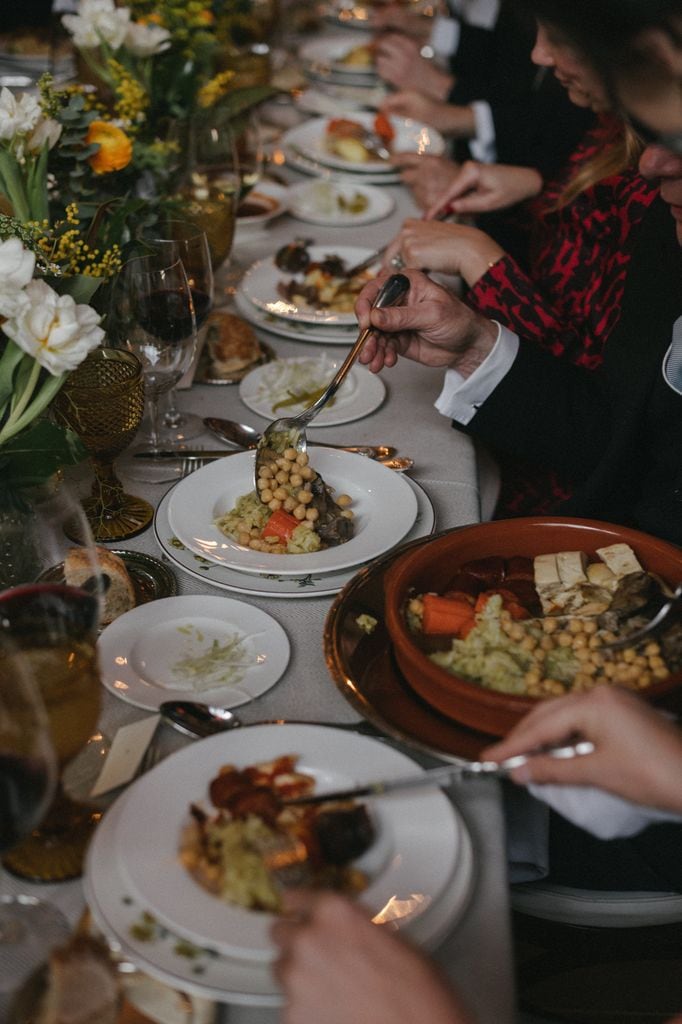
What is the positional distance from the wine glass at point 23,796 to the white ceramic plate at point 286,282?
47.3 inches

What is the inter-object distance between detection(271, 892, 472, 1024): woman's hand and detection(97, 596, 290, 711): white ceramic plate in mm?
361

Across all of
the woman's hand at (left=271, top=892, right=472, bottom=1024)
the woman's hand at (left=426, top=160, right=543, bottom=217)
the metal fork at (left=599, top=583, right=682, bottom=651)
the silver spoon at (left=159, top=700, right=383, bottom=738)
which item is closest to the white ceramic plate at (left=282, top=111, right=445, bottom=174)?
the woman's hand at (left=426, top=160, right=543, bottom=217)

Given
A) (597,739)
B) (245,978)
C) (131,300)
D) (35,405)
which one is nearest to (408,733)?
(597,739)

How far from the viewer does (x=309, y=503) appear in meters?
1.31

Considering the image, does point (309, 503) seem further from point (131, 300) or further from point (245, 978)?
point (245, 978)

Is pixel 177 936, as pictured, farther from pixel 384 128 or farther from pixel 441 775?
pixel 384 128

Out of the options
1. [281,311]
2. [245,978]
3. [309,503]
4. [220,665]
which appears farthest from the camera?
[281,311]

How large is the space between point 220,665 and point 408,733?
0.76ft

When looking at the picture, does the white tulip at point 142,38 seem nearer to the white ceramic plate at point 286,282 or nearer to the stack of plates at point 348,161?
the white ceramic plate at point 286,282

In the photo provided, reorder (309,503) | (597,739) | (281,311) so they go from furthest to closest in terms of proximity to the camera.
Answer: (281,311) → (309,503) → (597,739)

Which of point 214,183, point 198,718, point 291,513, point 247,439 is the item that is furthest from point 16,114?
point 198,718

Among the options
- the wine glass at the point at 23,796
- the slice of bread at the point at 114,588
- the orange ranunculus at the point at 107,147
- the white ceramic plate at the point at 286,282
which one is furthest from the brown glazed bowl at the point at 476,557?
the orange ranunculus at the point at 107,147

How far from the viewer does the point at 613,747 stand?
85 centimetres

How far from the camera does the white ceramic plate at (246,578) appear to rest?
4.00ft
